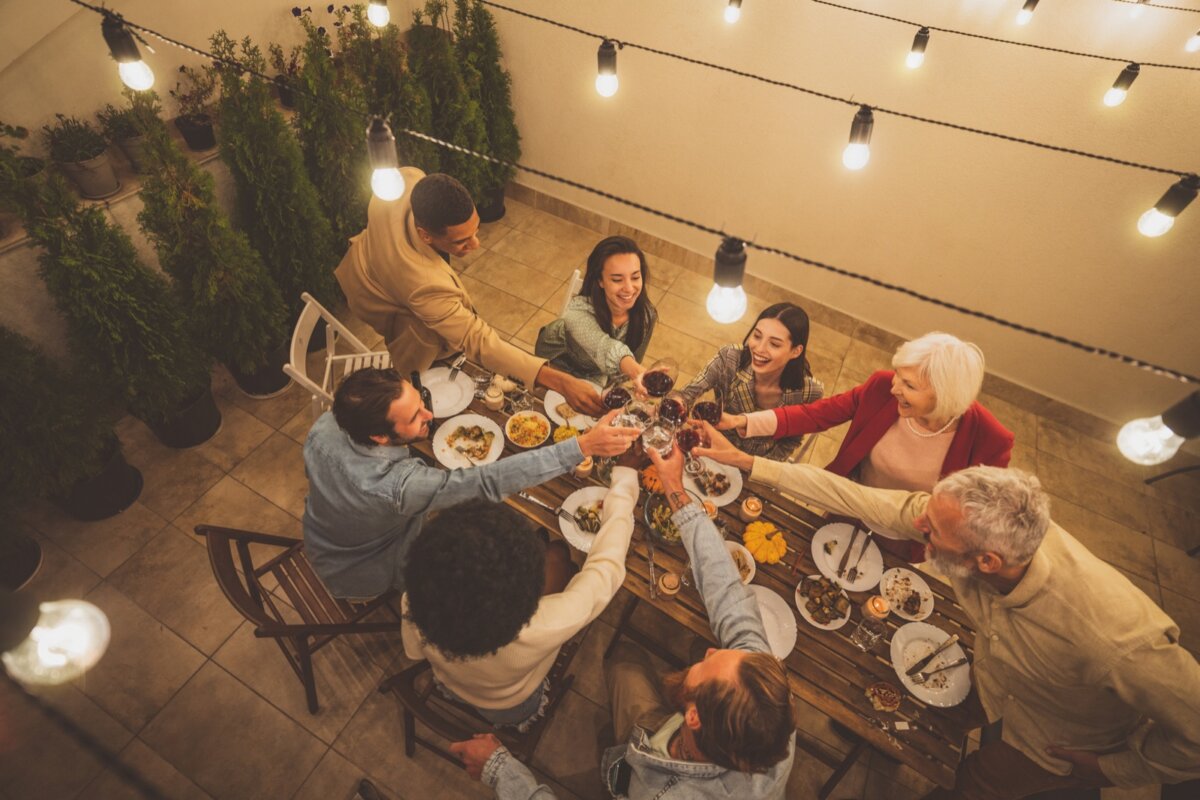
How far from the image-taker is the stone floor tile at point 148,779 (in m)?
2.73

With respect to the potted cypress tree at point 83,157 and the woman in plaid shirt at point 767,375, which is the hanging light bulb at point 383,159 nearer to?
the woman in plaid shirt at point 767,375

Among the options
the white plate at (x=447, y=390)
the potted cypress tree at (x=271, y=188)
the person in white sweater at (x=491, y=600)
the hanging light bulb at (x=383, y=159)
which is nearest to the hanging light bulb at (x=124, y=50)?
the potted cypress tree at (x=271, y=188)

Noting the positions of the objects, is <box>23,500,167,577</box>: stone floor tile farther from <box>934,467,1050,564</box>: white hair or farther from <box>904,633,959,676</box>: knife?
<box>934,467,1050,564</box>: white hair

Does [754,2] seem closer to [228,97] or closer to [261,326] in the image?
[228,97]

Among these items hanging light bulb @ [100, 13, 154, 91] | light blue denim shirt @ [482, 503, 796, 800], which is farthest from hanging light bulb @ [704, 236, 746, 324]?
hanging light bulb @ [100, 13, 154, 91]

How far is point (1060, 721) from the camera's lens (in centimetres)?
207

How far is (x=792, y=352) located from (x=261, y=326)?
3.45 metres

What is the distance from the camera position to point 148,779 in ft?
9.14

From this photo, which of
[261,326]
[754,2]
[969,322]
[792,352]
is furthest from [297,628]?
[969,322]

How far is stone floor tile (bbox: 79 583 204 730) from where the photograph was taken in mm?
2965

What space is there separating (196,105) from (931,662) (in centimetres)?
572

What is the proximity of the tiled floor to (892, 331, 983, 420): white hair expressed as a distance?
1.96 metres

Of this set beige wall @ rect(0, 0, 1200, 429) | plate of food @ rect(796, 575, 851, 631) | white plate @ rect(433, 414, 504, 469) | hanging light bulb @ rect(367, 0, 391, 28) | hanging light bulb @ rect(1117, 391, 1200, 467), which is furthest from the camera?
hanging light bulb @ rect(367, 0, 391, 28)

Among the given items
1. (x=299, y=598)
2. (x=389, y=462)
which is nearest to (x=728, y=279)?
(x=389, y=462)
